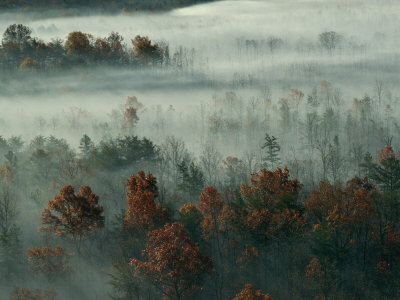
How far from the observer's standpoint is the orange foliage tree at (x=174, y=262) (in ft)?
148

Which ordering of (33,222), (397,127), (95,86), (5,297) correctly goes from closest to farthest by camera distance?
(5,297) → (33,222) → (397,127) → (95,86)

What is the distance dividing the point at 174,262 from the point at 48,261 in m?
19.5

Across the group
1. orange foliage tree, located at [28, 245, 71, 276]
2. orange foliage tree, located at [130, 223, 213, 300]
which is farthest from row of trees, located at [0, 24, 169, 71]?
orange foliage tree, located at [130, 223, 213, 300]

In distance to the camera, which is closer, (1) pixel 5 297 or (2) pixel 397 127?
(1) pixel 5 297

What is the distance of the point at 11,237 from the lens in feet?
182

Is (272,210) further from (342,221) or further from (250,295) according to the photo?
(250,295)

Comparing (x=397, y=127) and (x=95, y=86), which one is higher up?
(x=95, y=86)

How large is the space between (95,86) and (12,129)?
4140cm

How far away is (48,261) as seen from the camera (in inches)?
2196

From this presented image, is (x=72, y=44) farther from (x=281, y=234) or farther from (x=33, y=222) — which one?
(x=281, y=234)

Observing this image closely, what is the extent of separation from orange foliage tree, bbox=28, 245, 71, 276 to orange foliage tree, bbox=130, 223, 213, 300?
44.9ft

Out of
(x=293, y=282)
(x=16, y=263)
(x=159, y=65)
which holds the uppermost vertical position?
(x=159, y=65)

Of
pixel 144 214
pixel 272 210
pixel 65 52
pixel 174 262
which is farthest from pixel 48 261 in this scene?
pixel 65 52

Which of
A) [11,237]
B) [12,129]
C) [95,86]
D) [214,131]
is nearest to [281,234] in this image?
[11,237]
